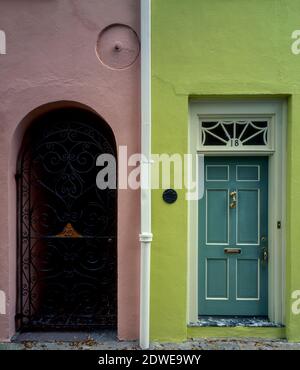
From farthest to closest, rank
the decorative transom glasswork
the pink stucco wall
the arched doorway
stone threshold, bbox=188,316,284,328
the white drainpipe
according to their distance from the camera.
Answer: the arched doorway, the decorative transom glasswork, stone threshold, bbox=188,316,284,328, the pink stucco wall, the white drainpipe

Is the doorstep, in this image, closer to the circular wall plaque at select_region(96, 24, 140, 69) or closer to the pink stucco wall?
the pink stucco wall

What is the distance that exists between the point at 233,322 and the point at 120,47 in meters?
3.95

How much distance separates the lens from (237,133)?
4.66 m

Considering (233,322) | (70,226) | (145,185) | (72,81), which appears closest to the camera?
(145,185)

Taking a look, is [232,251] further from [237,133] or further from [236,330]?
[237,133]

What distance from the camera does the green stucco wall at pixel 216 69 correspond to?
4.38m

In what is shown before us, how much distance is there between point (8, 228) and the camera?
4480mm

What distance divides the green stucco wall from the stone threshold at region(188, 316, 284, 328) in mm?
272

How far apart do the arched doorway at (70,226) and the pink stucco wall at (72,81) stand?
0.32m

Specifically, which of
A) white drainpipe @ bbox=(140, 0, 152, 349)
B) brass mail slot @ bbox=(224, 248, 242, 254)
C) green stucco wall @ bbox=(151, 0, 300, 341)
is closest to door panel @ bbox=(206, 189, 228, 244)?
brass mail slot @ bbox=(224, 248, 242, 254)

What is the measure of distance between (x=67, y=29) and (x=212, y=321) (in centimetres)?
432

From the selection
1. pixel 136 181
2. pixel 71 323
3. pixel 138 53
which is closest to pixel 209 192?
pixel 136 181

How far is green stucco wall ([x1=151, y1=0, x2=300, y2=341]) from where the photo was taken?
4.38 m

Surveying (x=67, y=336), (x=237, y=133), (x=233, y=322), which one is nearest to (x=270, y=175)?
(x=237, y=133)
